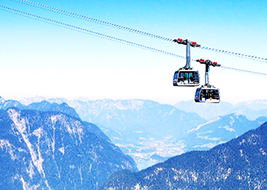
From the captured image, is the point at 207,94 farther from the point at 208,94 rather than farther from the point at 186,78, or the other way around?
the point at 186,78

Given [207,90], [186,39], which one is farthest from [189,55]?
[207,90]

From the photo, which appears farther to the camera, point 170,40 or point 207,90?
point 207,90

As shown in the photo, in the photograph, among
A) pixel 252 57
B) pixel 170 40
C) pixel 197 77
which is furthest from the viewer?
pixel 197 77

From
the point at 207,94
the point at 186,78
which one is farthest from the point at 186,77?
the point at 207,94

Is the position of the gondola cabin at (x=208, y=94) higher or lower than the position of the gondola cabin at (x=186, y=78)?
lower

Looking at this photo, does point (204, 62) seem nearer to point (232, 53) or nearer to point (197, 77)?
point (197, 77)

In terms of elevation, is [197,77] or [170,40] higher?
[170,40]
